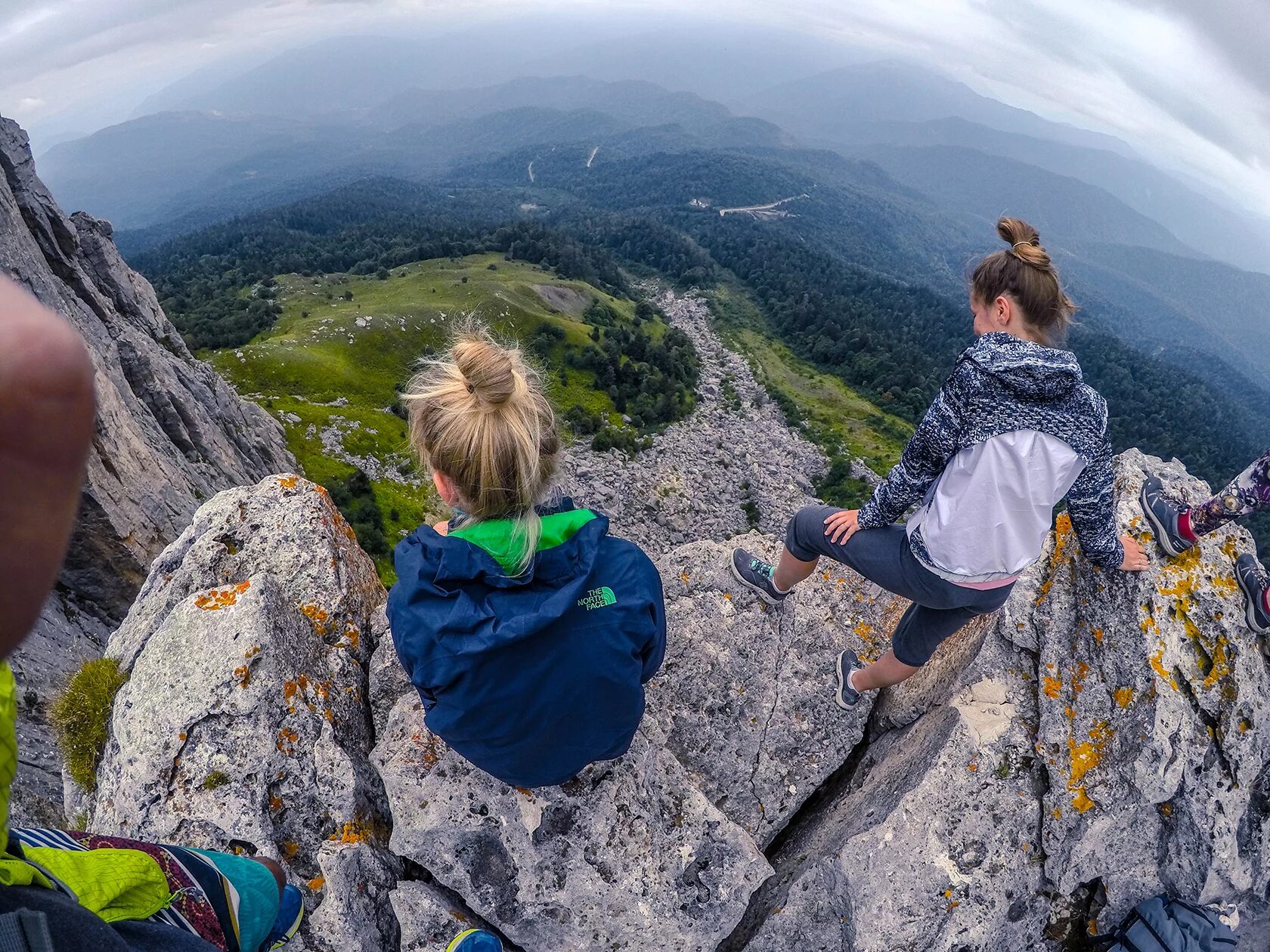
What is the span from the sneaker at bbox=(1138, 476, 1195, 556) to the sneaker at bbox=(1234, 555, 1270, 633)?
63 centimetres

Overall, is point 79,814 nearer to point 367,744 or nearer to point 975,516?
point 367,744

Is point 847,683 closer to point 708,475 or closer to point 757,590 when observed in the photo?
point 757,590

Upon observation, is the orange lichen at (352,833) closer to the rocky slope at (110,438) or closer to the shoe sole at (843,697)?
the rocky slope at (110,438)

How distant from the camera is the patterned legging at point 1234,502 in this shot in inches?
272

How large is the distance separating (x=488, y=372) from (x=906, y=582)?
4.78 meters

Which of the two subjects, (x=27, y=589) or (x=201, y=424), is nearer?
A: (x=27, y=589)

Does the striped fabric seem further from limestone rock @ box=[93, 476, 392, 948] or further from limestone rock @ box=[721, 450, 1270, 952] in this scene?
limestone rock @ box=[721, 450, 1270, 952]

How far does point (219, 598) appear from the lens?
7.29 m

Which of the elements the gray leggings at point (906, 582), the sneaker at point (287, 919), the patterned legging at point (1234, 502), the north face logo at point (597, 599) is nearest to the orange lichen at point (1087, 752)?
the gray leggings at point (906, 582)

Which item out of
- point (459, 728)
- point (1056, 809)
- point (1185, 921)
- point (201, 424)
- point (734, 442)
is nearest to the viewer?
point (459, 728)

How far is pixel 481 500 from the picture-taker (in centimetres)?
477

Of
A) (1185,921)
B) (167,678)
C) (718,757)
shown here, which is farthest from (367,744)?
(1185,921)

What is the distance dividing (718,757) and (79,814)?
7234mm

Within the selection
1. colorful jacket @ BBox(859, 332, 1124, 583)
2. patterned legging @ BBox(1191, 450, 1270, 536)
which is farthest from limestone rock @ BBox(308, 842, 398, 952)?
patterned legging @ BBox(1191, 450, 1270, 536)
